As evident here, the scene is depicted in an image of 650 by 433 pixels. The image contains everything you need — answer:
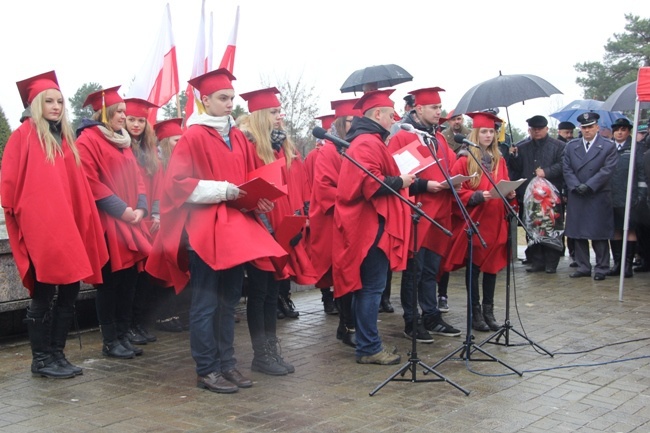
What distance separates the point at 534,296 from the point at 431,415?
499cm

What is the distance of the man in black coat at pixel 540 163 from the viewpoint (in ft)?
37.8

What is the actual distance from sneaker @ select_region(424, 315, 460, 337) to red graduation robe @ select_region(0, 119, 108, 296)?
3180 mm

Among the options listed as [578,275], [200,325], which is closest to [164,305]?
[200,325]

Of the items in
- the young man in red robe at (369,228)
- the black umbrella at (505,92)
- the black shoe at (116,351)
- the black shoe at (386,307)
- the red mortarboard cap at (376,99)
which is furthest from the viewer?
the black umbrella at (505,92)

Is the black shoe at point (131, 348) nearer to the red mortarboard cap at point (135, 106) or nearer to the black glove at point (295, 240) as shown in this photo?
the black glove at point (295, 240)

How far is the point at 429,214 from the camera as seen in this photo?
7398 mm

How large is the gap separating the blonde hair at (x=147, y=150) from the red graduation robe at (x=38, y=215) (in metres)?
1.31

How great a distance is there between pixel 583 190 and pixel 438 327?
4.30 m

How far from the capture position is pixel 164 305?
819 centimetres

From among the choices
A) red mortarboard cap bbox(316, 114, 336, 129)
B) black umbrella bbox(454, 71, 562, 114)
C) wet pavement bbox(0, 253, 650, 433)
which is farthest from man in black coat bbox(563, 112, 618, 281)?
red mortarboard cap bbox(316, 114, 336, 129)

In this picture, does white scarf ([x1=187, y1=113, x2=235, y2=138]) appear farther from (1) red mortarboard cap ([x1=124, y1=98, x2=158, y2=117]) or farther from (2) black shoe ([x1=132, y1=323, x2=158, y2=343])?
(2) black shoe ([x1=132, y1=323, x2=158, y2=343])

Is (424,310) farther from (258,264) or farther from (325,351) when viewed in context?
(258,264)

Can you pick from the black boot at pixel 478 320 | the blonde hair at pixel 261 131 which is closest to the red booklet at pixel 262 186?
the blonde hair at pixel 261 131

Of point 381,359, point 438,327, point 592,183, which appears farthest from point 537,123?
point 381,359
